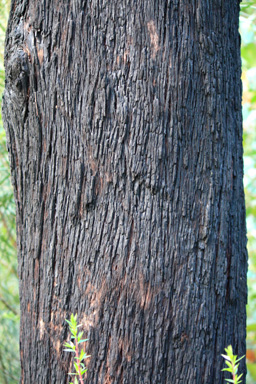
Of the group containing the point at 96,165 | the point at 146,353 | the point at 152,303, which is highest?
the point at 96,165

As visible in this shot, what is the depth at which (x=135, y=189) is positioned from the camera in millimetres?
1140

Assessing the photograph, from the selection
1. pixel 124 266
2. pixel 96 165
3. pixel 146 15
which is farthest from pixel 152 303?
pixel 146 15

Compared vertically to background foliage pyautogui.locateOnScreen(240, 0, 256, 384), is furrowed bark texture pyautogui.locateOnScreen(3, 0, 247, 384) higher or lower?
lower

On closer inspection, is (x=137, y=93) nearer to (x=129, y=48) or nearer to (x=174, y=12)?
(x=129, y=48)

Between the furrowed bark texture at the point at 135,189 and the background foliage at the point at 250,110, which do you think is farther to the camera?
the background foliage at the point at 250,110

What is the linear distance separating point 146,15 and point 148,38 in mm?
72

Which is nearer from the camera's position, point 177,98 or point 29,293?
point 177,98

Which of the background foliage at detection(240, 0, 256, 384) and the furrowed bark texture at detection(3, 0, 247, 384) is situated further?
the background foliage at detection(240, 0, 256, 384)

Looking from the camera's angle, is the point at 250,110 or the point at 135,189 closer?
the point at 135,189

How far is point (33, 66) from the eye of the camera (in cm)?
125

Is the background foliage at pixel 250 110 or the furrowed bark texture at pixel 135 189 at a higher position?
the background foliage at pixel 250 110

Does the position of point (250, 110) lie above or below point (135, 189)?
above

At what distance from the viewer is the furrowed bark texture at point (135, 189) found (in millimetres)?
1122

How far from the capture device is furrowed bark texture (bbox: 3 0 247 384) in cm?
112
